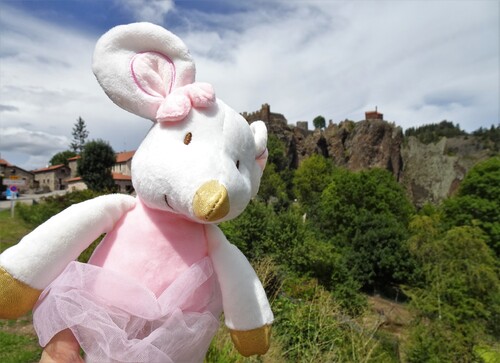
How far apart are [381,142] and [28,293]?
3337 centimetres

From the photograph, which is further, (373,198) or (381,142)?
(381,142)

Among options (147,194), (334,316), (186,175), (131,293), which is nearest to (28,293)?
(131,293)

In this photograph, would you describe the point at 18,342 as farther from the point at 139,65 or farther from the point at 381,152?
the point at 381,152

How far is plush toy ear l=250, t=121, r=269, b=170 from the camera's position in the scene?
1.75 m

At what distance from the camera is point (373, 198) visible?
17.2 metres

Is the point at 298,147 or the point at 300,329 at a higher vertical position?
the point at 298,147

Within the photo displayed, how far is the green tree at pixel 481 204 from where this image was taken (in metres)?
14.8

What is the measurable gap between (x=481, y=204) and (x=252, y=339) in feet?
54.4

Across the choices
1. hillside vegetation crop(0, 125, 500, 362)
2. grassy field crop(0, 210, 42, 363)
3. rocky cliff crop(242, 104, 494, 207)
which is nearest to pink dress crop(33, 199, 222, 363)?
hillside vegetation crop(0, 125, 500, 362)

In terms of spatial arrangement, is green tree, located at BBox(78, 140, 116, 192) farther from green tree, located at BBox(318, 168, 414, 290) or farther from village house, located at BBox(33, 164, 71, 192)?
village house, located at BBox(33, 164, 71, 192)

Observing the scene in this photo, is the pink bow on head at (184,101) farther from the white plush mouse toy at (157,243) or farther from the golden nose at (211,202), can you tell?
the golden nose at (211,202)

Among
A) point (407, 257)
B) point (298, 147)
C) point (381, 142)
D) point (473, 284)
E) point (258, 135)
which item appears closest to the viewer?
point (258, 135)

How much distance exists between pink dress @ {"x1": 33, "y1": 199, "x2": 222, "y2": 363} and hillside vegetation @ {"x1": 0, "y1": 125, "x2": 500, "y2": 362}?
1.78 metres

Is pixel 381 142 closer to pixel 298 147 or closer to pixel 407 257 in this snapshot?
pixel 298 147
